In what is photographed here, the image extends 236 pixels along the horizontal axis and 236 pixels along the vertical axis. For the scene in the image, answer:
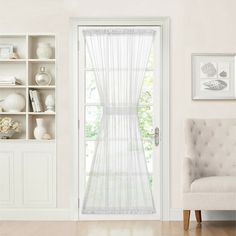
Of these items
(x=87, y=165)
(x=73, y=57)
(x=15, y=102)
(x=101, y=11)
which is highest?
(x=101, y=11)

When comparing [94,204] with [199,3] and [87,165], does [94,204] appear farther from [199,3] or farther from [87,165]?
[199,3]

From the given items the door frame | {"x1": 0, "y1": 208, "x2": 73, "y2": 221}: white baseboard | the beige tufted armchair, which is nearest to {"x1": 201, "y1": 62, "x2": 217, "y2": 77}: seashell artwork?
the door frame

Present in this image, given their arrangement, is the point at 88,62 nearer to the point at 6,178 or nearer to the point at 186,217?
the point at 6,178

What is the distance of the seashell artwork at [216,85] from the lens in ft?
18.3

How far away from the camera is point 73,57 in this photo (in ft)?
18.4

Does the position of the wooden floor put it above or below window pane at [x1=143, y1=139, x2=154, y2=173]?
below

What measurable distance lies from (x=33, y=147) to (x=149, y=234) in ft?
5.13

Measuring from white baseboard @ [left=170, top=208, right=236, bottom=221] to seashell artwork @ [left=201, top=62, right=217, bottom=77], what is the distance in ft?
4.78

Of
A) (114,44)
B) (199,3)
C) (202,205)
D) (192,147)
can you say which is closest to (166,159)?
(192,147)

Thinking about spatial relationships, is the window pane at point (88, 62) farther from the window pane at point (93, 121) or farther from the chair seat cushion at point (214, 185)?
the chair seat cushion at point (214, 185)

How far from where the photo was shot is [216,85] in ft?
18.3

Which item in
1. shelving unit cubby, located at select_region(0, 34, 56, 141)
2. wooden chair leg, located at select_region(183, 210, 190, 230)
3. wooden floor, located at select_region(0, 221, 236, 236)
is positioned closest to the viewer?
wooden floor, located at select_region(0, 221, 236, 236)

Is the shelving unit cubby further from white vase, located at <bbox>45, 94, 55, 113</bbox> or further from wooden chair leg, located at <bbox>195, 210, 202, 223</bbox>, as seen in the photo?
wooden chair leg, located at <bbox>195, 210, 202, 223</bbox>

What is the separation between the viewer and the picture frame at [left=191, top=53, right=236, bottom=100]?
5.56 meters
